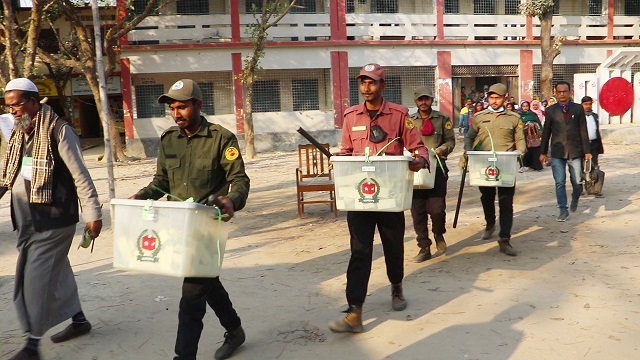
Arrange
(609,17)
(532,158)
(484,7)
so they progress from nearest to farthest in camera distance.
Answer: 1. (532,158)
2. (484,7)
3. (609,17)

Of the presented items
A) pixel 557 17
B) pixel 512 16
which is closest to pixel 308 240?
pixel 512 16

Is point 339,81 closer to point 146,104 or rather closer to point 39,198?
point 146,104

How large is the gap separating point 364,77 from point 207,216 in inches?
65.3

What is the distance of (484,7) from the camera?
23.8 m

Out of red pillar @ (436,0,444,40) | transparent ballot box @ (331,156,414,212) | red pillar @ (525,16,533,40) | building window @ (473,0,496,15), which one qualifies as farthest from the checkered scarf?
red pillar @ (525,16,533,40)

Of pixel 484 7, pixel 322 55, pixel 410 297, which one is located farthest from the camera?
pixel 484 7

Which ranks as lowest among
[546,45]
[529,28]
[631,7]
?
[546,45]

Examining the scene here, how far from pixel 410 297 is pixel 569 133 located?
3.82m

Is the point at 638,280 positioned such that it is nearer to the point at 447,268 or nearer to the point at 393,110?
the point at 447,268

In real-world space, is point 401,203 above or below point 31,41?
below

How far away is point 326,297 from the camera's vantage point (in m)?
5.00

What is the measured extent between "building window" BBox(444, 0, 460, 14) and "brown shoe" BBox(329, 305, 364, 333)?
68.6 feet

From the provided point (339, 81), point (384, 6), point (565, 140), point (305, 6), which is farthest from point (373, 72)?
point (384, 6)

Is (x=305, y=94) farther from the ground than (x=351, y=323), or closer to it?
farther from the ground
